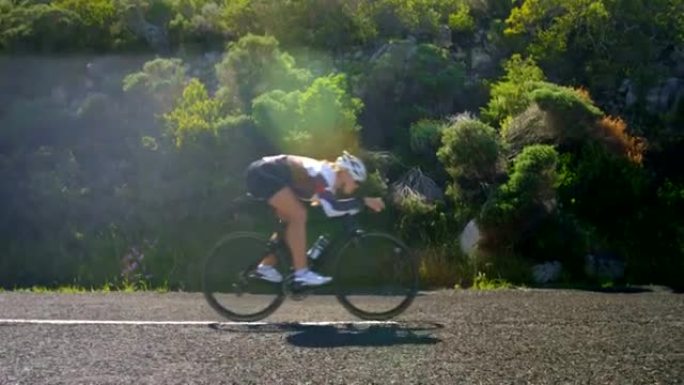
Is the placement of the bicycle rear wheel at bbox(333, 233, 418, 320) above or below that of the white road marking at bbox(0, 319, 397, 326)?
above

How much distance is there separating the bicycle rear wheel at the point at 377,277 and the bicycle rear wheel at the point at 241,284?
0.60m

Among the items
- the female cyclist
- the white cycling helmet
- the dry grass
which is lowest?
the female cyclist

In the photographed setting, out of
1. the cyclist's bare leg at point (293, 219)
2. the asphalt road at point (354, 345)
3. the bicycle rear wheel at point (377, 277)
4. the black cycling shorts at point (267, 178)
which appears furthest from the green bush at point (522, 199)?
the black cycling shorts at point (267, 178)

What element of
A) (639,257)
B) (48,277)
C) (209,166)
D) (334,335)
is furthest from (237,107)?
(334,335)

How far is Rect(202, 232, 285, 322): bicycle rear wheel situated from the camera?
942 cm

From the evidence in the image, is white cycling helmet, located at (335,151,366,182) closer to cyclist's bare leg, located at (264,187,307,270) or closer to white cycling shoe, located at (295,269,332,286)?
cyclist's bare leg, located at (264,187,307,270)

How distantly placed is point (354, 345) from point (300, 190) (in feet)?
5.47

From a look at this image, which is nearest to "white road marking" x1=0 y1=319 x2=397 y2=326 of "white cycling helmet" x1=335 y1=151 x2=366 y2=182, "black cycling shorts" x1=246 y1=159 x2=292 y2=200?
"black cycling shorts" x1=246 y1=159 x2=292 y2=200

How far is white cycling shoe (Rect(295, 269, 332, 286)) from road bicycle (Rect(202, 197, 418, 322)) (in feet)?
0.14

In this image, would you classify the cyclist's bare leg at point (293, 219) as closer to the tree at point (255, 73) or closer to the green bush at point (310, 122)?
the green bush at point (310, 122)

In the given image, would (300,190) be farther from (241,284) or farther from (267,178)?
(241,284)

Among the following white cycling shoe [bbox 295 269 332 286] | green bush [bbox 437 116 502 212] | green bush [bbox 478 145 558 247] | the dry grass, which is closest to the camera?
white cycling shoe [bbox 295 269 332 286]

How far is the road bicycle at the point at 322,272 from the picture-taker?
368 inches

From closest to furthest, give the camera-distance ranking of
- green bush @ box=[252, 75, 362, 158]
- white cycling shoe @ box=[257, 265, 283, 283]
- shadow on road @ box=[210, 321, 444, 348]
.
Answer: shadow on road @ box=[210, 321, 444, 348]
white cycling shoe @ box=[257, 265, 283, 283]
green bush @ box=[252, 75, 362, 158]
